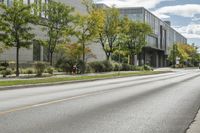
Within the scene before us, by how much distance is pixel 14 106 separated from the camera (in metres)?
14.2

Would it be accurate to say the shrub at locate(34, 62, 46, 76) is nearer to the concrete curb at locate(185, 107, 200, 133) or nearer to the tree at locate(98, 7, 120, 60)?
the tree at locate(98, 7, 120, 60)

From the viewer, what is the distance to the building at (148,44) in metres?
63.1

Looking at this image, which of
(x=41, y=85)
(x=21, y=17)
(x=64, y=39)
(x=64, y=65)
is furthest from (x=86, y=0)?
(x=41, y=85)

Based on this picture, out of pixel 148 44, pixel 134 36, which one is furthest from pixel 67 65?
pixel 148 44

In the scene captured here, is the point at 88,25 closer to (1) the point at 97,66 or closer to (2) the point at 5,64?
(1) the point at 97,66

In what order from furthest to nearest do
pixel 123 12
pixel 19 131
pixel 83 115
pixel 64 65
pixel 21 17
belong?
pixel 123 12
pixel 64 65
pixel 21 17
pixel 83 115
pixel 19 131

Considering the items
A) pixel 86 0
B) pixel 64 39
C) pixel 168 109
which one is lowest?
pixel 168 109

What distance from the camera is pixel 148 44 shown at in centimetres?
12712

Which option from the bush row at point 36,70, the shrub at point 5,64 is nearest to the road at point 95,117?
the bush row at point 36,70

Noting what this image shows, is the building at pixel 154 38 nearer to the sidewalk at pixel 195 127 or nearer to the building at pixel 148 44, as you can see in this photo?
the building at pixel 148 44

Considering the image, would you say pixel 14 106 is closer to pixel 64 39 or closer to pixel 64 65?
pixel 64 65

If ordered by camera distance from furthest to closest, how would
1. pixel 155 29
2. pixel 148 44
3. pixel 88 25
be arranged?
pixel 155 29
pixel 148 44
pixel 88 25

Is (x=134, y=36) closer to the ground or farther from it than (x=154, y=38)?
closer to the ground

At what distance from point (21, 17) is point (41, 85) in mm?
15888
